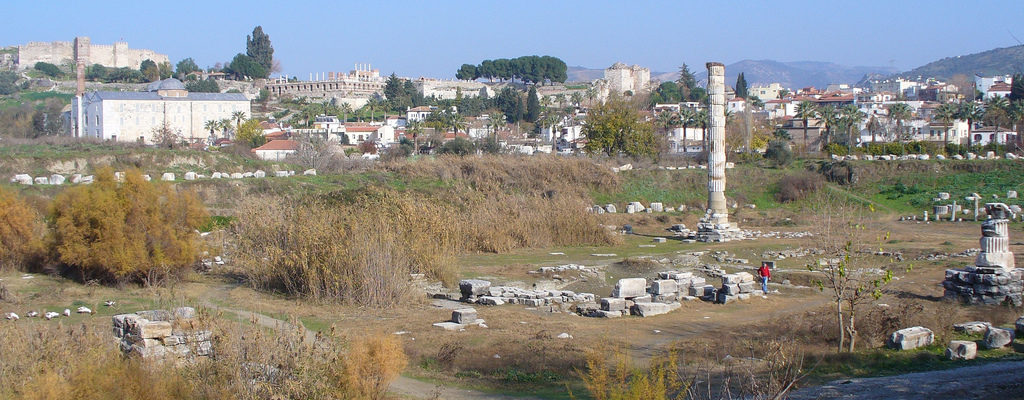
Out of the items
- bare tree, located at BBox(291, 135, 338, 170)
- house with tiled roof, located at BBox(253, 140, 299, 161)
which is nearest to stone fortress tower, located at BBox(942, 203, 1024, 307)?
bare tree, located at BBox(291, 135, 338, 170)

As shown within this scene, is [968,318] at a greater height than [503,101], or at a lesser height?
lesser

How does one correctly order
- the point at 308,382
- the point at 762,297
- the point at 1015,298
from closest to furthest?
the point at 308,382 → the point at 1015,298 → the point at 762,297

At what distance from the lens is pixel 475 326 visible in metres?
15.7

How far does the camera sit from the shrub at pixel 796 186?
136 ft

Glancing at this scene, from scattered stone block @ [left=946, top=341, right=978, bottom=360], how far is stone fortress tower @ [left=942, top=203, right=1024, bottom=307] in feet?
19.9

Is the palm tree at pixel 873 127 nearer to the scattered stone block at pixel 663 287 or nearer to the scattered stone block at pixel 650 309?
the scattered stone block at pixel 663 287

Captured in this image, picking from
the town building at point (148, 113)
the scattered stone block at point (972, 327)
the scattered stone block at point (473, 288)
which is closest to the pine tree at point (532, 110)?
the town building at point (148, 113)

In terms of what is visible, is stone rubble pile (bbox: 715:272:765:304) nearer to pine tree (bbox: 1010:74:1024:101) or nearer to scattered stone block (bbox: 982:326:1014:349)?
scattered stone block (bbox: 982:326:1014:349)

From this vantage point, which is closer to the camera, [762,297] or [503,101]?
[762,297]

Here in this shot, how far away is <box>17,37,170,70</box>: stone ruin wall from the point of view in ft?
409

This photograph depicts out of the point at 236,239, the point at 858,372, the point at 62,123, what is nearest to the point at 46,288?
the point at 236,239

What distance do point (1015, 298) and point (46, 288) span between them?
65.6ft

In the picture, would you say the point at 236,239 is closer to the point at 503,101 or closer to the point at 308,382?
the point at 308,382

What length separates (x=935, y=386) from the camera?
1110 cm
